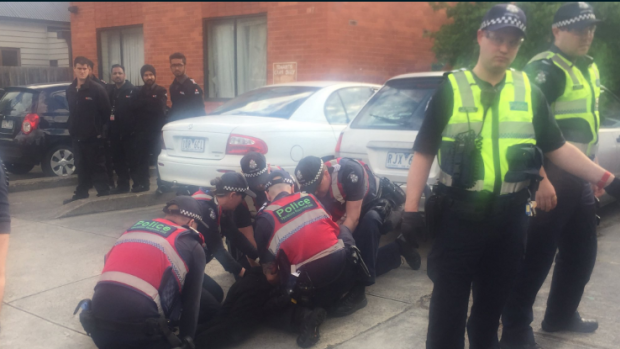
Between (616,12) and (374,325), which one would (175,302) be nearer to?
(374,325)

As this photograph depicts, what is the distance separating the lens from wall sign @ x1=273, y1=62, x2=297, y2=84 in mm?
10562

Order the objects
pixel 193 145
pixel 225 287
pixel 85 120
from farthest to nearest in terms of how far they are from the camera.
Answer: pixel 85 120 < pixel 193 145 < pixel 225 287

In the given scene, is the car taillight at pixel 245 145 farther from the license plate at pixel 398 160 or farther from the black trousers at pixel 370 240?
the black trousers at pixel 370 240

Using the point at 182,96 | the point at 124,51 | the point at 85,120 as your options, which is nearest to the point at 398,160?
the point at 182,96

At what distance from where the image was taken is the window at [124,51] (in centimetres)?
1338

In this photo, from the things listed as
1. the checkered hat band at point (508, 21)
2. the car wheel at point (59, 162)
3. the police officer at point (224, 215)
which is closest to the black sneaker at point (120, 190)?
the car wheel at point (59, 162)

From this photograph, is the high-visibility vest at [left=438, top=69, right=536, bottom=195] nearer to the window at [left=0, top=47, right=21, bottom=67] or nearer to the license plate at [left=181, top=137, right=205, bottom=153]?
the license plate at [left=181, top=137, right=205, bottom=153]

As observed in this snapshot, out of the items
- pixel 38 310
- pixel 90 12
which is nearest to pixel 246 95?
pixel 38 310

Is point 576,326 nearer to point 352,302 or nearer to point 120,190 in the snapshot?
point 352,302

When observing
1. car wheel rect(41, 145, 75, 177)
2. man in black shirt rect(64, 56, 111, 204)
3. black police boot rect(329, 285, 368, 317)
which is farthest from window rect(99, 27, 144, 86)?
black police boot rect(329, 285, 368, 317)

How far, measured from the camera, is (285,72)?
35.1 ft

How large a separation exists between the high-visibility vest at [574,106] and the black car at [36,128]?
796 centimetres

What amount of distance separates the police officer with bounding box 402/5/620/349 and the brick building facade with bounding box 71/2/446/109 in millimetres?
5964

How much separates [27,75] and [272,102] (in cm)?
638
